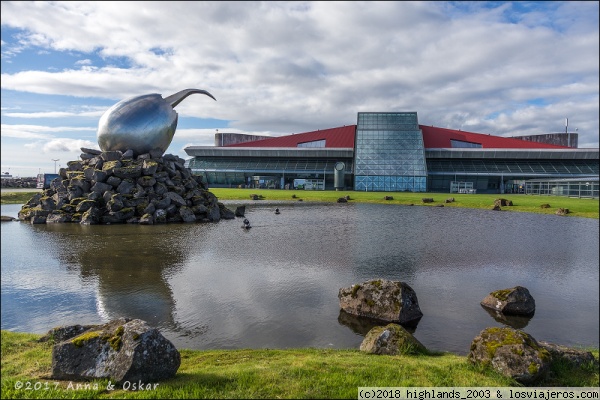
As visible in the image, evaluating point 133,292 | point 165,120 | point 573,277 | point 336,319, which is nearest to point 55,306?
point 133,292

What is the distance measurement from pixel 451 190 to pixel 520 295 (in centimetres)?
8043

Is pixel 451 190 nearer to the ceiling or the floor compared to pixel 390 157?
nearer to the floor

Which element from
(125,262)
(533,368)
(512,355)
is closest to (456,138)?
(125,262)

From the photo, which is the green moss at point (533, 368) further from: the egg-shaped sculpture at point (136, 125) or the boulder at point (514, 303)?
the egg-shaped sculpture at point (136, 125)

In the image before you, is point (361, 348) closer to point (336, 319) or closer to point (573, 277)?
point (336, 319)

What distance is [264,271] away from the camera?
1495cm

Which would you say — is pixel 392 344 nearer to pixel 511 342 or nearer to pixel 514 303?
pixel 511 342

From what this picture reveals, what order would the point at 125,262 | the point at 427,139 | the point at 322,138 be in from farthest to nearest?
the point at 322,138, the point at 427,139, the point at 125,262

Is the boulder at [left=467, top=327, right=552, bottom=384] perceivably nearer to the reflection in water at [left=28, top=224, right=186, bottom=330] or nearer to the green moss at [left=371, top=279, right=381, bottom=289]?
the green moss at [left=371, top=279, right=381, bottom=289]

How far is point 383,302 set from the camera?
1066 centimetres

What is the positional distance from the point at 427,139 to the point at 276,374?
101 m

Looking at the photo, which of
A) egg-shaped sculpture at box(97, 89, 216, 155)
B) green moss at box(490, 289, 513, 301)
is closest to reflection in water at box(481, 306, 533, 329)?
green moss at box(490, 289, 513, 301)

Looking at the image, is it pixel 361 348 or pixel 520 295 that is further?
pixel 520 295

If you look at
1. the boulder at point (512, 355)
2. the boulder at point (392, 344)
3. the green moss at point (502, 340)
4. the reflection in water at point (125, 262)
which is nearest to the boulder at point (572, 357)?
the boulder at point (512, 355)
